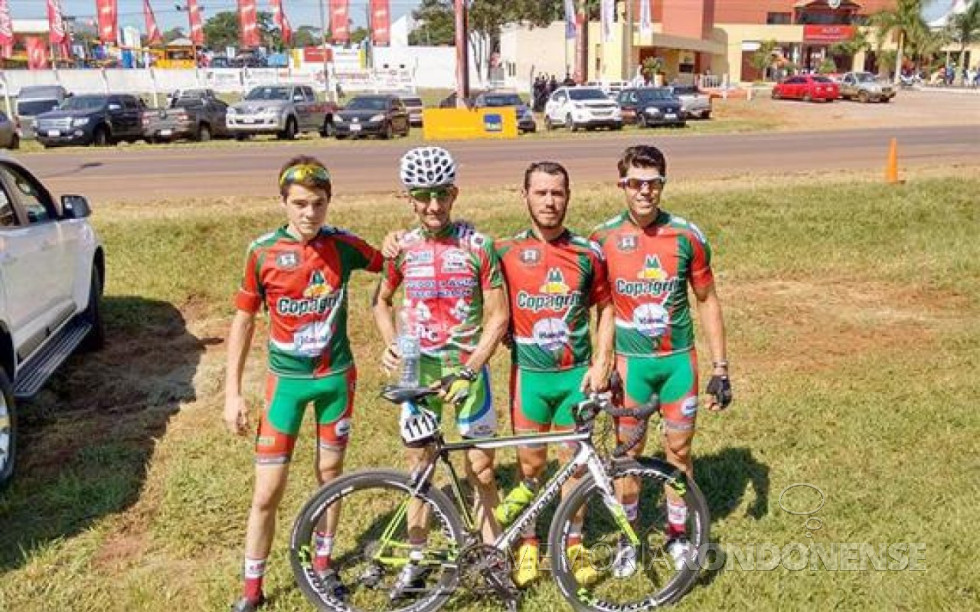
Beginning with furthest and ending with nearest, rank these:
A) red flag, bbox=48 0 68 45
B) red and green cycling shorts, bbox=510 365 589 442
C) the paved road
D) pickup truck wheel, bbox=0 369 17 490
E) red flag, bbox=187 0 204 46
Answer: red flag, bbox=187 0 204 46, red flag, bbox=48 0 68 45, the paved road, pickup truck wheel, bbox=0 369 17 490, red and green cycling shorts, bbox=510 365 589 442

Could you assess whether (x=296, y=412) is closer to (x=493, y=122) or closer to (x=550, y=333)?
(x=550, y=333)

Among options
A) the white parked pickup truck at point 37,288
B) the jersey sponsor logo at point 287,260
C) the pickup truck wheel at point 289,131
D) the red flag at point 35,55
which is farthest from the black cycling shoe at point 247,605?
the red flag at point 35,55

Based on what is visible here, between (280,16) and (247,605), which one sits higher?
(280,16)

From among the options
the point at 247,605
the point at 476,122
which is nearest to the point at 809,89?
the point at 476,122

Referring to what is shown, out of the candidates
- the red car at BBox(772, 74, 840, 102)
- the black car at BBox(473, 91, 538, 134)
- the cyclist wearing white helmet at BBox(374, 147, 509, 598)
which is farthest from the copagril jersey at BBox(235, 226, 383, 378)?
the red car at BBox(772, 74, 840, 102)

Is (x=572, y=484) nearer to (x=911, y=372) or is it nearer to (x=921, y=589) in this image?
(x=921, y=589)

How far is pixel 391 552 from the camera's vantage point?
3.78m

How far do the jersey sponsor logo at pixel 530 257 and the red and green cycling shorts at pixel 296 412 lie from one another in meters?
0.94

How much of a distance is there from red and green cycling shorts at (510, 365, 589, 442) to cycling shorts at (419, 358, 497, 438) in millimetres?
160

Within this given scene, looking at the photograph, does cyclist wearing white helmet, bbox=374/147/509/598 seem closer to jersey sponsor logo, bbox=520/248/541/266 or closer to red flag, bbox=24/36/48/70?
jersey sponsor logo, bbox=520/248/541/266

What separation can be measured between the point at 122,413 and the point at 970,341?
736 cm

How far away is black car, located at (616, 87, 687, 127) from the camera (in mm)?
30203

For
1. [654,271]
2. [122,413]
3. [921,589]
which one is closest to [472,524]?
[654,271]

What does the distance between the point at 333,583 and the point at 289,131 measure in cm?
2593
